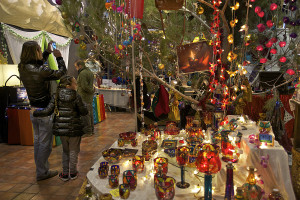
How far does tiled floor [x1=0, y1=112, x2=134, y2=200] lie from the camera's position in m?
2.56

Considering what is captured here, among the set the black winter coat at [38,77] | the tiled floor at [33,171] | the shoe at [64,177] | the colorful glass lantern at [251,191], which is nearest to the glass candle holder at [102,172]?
the colorful glass lantern at [251,191]

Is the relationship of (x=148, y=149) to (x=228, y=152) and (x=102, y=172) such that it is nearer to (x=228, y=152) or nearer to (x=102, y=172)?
(x=102, y=172)

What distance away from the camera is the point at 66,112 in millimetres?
2633

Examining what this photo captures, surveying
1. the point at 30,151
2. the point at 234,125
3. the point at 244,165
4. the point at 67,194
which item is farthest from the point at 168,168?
the point at 30,151

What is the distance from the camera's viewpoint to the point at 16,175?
3.01 metres

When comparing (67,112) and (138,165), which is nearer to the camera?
(138,165)

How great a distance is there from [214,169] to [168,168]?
1.60ft

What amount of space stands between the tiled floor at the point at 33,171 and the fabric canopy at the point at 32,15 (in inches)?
96.8

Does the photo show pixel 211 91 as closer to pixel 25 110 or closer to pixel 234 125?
pixel 234 125

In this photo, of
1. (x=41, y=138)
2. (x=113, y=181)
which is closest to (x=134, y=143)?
(x=113, y=181)

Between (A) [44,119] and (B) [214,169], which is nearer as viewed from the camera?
(B) [214,169]

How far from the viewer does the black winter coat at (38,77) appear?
2557 mm

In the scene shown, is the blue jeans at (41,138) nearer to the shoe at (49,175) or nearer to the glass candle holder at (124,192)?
the shoe at (49,175)

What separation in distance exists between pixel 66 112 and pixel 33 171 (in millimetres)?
1073
